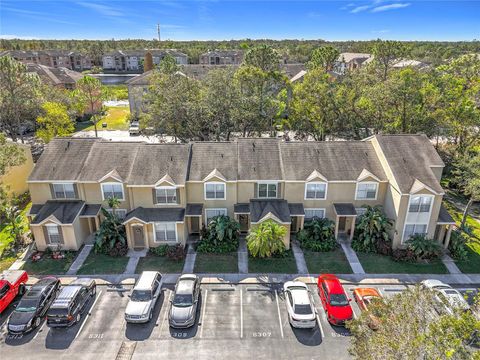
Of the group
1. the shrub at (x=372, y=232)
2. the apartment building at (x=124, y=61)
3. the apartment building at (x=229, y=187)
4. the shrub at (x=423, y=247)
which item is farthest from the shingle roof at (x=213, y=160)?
the apartment building at (x=124, y=61)

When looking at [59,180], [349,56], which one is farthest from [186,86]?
[349,56]

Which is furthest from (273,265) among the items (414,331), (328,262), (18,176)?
(18,176)

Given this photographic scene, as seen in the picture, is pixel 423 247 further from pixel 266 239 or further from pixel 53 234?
pixel 53 234

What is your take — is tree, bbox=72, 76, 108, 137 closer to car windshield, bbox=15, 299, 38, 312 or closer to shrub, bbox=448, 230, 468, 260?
car windshield, bbox=15, 299, 38, 312

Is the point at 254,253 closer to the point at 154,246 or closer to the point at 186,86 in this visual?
the point at 154,246

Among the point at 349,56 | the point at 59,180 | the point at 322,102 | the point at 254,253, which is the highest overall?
the point at 349,56

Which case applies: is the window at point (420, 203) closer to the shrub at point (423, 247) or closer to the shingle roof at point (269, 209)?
the shrub at point (423, 247)
